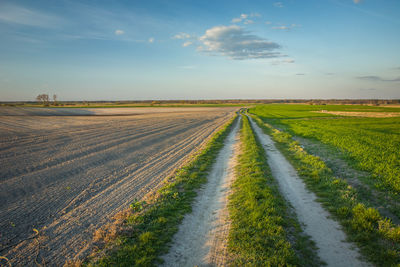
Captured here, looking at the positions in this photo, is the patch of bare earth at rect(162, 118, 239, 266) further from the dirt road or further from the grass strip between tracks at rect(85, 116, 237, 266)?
the dirt road

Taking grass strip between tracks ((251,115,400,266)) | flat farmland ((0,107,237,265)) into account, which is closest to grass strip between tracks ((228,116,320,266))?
grass strip between tracks ((251,115,400,266))

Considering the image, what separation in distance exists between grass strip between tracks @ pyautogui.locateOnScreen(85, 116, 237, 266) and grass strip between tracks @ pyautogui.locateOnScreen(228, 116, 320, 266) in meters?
1.59

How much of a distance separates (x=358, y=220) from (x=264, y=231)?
2766mm

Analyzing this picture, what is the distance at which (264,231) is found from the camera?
207 inches

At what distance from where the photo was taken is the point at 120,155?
1426 cm

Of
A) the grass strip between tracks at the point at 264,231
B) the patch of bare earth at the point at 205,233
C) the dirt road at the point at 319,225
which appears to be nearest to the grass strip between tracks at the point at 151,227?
the patch of bare earth at the point at 205,233

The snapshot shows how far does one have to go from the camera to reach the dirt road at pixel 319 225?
4.51 meters

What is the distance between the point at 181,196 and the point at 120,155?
324 inches

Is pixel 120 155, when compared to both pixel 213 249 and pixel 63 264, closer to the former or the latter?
pixel 63 264

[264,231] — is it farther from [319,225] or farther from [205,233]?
[319,225]

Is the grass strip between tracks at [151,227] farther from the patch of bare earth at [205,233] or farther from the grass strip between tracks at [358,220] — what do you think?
the grass strip between tracks at [358,220]

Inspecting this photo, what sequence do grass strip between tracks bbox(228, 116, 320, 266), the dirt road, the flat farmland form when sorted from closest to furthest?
grass strip between tracks bbox(228, 116, 320, 266) → the dirt road → the flat farmland

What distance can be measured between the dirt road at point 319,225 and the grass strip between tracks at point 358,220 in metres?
0.26

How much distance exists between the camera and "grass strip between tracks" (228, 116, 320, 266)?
4.39 metres
